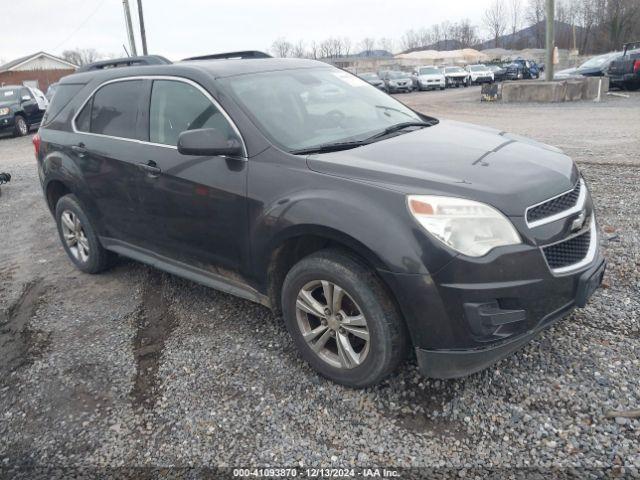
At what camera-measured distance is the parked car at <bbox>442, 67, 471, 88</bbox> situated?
3728 centimetres

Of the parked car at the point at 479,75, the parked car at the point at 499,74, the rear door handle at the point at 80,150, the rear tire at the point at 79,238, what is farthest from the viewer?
the parked car at the point at 499,74

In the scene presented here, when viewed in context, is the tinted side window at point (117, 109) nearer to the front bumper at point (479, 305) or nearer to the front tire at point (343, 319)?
the front tire at point (343, 319)

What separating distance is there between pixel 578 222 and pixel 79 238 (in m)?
4.19

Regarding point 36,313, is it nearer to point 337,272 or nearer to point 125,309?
point 125,309

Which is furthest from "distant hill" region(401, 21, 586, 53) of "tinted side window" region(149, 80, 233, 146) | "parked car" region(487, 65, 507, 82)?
"tinted side window" region(149, 80, 233, 146)

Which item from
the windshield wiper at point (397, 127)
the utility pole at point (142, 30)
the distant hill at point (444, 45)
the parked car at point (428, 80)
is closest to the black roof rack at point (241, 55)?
the windshield wiper at point (397, 127)

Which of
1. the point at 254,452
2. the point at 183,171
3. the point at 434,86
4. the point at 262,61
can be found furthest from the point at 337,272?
the point at 434,86

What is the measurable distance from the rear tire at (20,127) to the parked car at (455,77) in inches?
1063

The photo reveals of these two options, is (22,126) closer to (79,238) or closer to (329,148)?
(79,238)

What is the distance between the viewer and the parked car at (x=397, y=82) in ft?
110

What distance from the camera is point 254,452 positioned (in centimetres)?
264

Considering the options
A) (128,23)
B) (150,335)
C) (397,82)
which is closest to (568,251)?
(150,335)

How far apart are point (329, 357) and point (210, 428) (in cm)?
75

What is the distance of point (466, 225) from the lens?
2.57 metres
